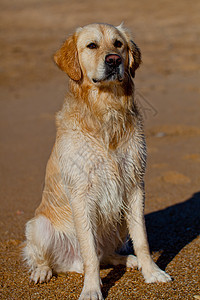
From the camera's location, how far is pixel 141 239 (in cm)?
324

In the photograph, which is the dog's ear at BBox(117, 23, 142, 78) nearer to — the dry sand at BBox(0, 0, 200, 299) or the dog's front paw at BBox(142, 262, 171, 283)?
the dry sand at BBox(0, 0, 200, 299)

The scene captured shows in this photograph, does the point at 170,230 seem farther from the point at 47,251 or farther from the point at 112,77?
the point at 112,77

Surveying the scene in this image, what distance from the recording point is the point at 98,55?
322 cm

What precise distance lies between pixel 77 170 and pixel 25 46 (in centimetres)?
1350

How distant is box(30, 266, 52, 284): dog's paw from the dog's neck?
3.85 ft

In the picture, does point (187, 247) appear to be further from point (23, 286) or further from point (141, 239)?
point (23, 286)

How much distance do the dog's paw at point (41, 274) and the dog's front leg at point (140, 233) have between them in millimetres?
752

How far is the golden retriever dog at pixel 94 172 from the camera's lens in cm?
309

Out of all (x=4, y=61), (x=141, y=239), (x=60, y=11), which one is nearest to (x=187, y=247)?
(x=141, y=239)

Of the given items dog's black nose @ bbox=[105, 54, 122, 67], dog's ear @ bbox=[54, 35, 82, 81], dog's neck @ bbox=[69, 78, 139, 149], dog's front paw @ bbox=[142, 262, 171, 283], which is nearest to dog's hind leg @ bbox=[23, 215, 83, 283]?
dog's front paw @ bbox=[142, 262, 171, 283]

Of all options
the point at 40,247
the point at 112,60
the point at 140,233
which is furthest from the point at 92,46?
the point at 40,247

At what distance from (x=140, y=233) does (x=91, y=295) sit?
614 millimetres

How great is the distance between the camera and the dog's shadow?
11.3 feet

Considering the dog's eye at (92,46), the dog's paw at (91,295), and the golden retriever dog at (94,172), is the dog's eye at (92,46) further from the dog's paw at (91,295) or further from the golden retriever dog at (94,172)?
the dog's paw at (91,295)
